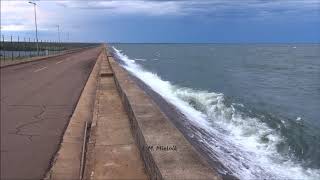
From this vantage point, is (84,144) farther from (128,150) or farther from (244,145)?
(244,145)

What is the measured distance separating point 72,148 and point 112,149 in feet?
3.02

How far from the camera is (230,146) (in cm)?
1262

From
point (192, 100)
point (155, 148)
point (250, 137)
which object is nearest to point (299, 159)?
point (250, 137)

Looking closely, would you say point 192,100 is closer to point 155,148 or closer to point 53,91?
point 53,91

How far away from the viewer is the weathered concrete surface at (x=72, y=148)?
7.07m

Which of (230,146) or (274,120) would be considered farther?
(274,120)

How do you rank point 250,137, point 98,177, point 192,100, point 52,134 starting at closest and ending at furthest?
point 98,177 → point 52,134 → point 250,137 → point 192,100

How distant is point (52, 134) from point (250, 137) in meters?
7.18

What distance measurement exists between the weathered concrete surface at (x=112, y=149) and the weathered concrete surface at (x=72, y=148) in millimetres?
230

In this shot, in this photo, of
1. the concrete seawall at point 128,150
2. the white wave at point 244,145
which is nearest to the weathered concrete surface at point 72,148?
the concrete seawall at point 128,150

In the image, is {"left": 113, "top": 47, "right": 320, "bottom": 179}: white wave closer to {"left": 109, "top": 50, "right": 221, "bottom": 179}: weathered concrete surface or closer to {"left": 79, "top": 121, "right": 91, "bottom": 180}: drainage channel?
{"left": 109, "top": 50, "right": 221, "bottom": 179}: weathered concrete surface

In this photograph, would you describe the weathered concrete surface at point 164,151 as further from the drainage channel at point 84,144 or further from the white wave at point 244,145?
the white wave at point 244,145

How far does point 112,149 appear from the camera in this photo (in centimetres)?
821

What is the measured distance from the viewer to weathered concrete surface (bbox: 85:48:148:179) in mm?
6859
